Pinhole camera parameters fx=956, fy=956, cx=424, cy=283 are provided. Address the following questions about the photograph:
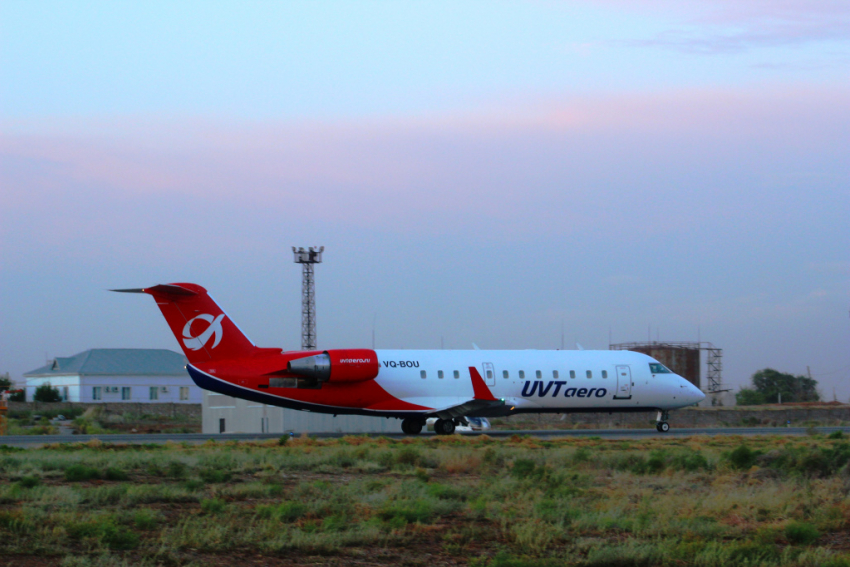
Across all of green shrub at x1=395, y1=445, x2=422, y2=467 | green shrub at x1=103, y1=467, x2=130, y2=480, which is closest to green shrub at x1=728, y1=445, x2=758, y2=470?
green shrub at x1=395, y1=445, x2=422, y2=467

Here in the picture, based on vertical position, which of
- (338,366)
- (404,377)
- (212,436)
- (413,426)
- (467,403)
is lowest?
(212,436)

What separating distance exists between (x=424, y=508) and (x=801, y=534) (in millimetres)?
4959

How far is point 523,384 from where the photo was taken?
32.6 meters

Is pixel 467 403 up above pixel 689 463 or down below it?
above

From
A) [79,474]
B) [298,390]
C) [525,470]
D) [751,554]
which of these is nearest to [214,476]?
[79,474]

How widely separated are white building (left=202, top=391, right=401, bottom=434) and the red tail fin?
6.89 m

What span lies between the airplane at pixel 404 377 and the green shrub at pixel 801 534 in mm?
18809

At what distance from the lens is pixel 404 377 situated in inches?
1225

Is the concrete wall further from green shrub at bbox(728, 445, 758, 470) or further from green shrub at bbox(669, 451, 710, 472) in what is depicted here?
green shrub at bbox(728, 445, 758, 470)

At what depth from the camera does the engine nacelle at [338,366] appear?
2967 cm

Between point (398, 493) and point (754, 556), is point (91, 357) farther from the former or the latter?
point (754, 556)

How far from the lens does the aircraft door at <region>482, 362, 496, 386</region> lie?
32.1 metres

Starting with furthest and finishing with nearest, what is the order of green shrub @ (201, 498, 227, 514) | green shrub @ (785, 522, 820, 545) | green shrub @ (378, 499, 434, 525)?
1. green shrub @ (201, 498, 227, 514)
2. green shrub @ (378, 499, 434, 525)
3. green shrub @ (785, 522, 820, 545)

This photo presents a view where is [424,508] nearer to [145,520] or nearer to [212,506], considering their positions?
[212,506]
